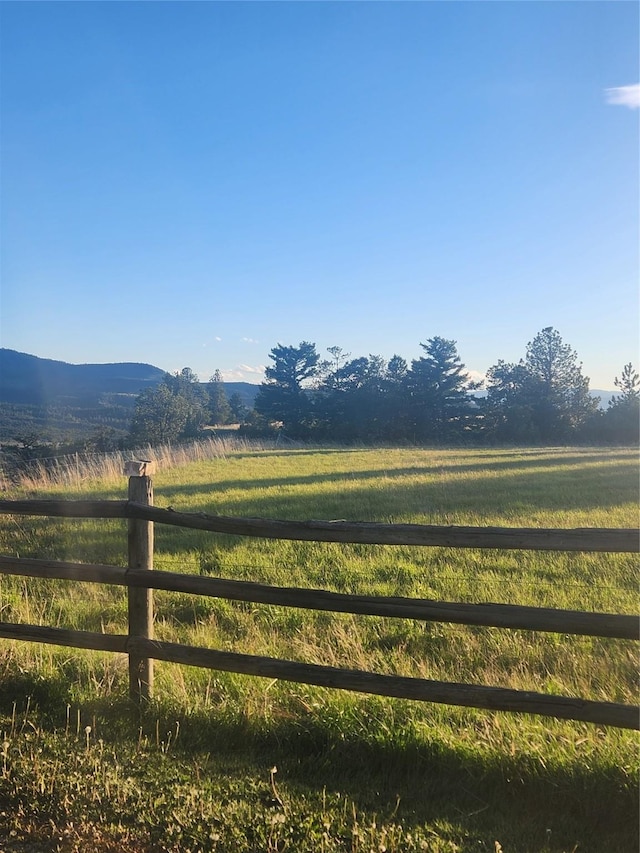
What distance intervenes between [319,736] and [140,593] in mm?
1574

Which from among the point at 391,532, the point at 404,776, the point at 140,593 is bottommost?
the point at 404,776

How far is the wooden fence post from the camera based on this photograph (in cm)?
398

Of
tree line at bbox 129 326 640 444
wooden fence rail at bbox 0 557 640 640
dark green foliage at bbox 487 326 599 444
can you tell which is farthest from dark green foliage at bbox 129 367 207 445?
wooden fence rail at bbox 0 557 640 640

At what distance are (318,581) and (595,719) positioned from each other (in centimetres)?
398

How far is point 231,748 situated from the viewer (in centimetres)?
346

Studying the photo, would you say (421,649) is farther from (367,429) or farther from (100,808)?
(367,429)

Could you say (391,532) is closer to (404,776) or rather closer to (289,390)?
(404,776)

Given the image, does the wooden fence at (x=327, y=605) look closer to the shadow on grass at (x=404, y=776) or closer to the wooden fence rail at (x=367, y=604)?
the wooden fence rail at (x=367, y=604)

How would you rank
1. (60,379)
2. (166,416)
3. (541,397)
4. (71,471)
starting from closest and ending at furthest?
(71,471)
(541,397)
(166,416)
(60,379)

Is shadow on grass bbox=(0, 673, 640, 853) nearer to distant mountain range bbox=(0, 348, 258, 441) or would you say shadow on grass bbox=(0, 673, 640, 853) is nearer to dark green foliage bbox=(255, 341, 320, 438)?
distant mountain range bbox=(0, 348, 258, 441)

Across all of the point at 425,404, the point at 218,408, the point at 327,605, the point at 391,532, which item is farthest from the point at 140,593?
the point at 218,408

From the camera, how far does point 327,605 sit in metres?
3.60

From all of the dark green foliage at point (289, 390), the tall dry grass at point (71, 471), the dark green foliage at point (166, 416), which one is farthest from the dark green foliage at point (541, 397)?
the tall dry grass at point (71, 471)

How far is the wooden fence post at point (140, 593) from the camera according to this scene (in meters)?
3.98
